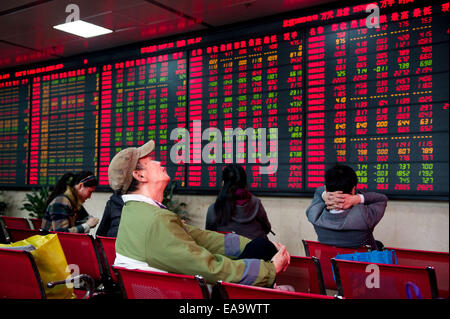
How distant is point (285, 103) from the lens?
165 inches

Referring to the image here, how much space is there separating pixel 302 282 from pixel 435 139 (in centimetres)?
203

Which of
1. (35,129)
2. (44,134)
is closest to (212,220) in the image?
(44,134)

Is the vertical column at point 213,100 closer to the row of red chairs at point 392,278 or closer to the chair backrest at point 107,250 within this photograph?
the chair backrest at point 107,250

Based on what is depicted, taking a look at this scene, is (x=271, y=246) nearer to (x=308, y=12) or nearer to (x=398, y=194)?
(x=398, y=194)

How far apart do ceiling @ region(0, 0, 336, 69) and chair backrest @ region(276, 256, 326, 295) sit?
277cm

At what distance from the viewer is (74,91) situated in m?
5.86

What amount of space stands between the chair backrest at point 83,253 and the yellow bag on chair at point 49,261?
56 centimetres

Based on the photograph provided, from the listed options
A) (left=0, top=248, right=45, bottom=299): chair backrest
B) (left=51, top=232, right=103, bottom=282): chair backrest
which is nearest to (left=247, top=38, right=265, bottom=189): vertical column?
(left=51, top=232, right=103, bottom=282): chair backrest

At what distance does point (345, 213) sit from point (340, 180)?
0.20m

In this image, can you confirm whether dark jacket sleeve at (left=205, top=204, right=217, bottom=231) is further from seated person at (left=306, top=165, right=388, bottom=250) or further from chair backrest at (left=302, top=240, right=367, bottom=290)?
chair backrest at (left=302, top=240, right=367, bottom=290)

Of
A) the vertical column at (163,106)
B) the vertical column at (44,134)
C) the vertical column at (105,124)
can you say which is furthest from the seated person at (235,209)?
the vertical column at (44,134)

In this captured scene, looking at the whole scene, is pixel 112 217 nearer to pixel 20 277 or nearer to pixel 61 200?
pixel 61 200

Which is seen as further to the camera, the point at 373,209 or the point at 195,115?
the point at 195,115

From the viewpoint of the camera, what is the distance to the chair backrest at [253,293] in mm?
1262
